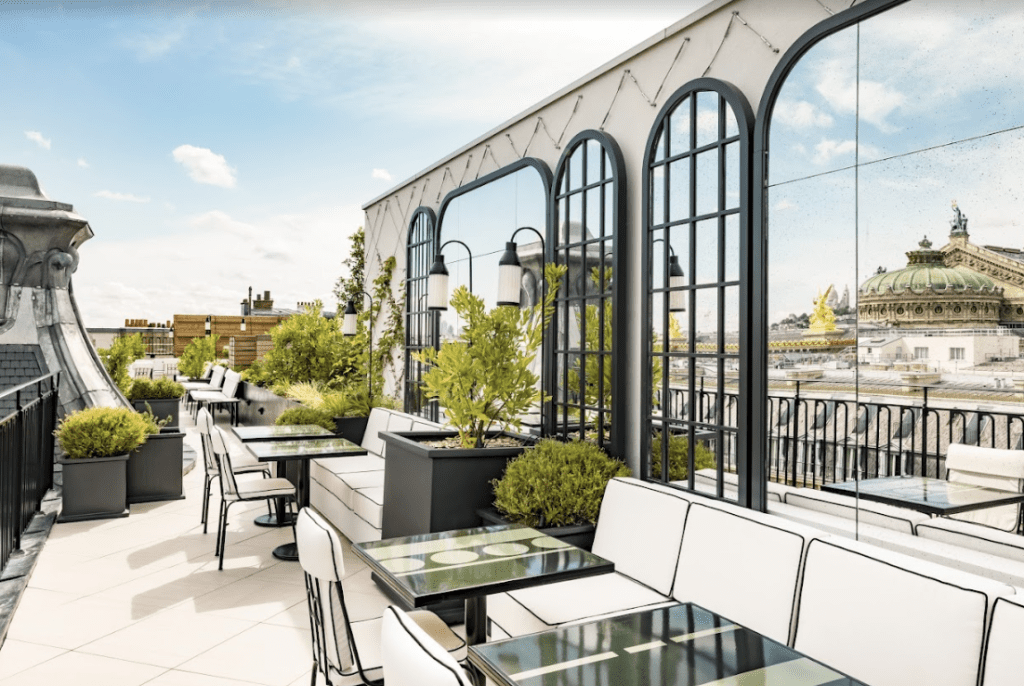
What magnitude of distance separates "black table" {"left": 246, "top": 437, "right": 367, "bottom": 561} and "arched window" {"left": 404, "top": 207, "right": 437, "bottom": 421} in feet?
4.93

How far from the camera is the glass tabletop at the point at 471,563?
243cm

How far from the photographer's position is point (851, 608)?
92.0 inches

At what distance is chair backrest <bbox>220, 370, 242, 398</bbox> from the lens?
1205cm

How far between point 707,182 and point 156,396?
9300 mm

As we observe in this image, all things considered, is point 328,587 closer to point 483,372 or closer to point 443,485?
point 443,485

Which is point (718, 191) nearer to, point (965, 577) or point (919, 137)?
point (919, 137)

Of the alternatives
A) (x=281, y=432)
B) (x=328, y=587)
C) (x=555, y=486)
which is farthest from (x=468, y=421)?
(x=281, y=432)

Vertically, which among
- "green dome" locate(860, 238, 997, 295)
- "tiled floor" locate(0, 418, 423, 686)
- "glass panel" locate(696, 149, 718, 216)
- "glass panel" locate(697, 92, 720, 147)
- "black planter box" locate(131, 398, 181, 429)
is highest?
"glass panel" locate(697, 92, 720, 147)

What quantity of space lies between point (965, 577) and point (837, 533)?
90 cm

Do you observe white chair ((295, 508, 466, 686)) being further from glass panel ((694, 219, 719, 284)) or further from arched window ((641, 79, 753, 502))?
glass panel ((694, 219, 719, 284))

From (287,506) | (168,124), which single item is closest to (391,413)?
(287,506)

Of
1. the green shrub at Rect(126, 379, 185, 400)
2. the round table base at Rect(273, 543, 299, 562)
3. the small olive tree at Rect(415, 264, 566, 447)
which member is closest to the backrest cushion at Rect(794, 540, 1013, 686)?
the small olive tree at Rect(415, 264, 566, 447)

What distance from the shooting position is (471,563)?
2.70 metres

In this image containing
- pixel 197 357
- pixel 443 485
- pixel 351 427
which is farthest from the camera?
pixel 197 357
